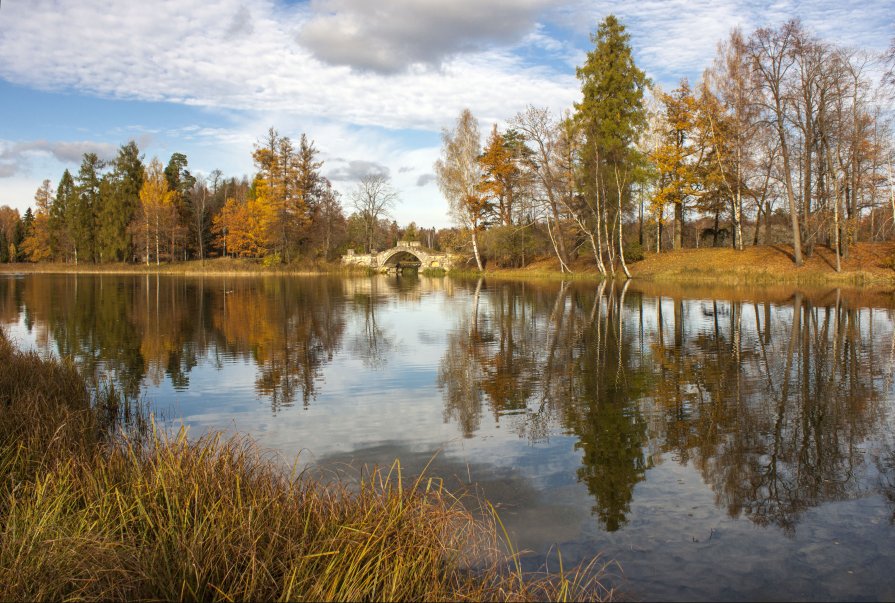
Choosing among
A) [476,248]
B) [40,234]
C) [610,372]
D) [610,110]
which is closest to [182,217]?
[40,234]

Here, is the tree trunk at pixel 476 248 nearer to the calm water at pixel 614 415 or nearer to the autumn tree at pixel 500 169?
the autumn tree at pixel 500 169

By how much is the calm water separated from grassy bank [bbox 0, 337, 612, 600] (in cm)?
111

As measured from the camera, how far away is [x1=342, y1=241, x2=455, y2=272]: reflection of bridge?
65438mm

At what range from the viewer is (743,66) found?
118 ft

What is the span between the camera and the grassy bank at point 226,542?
3.73m

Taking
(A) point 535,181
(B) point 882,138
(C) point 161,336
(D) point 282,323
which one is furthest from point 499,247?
(C) point 161,336

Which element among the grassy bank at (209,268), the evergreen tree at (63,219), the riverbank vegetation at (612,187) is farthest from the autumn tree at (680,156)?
the evergreen tree at (63,219)

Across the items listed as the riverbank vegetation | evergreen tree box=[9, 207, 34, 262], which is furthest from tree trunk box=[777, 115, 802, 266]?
evergreen tree box=[9, 207, 34, 262]

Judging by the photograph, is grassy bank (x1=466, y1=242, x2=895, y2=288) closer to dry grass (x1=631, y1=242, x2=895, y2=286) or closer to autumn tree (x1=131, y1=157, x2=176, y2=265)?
dry grass (x1=631, y1=242, x2=895, y2=286)

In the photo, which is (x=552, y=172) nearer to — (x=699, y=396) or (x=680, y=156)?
(x=680, y=156)

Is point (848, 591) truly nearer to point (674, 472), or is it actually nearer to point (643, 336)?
point (674, 472)

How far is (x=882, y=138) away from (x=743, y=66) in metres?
9.12

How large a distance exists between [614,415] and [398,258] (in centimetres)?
6400

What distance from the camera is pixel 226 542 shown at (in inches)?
157
